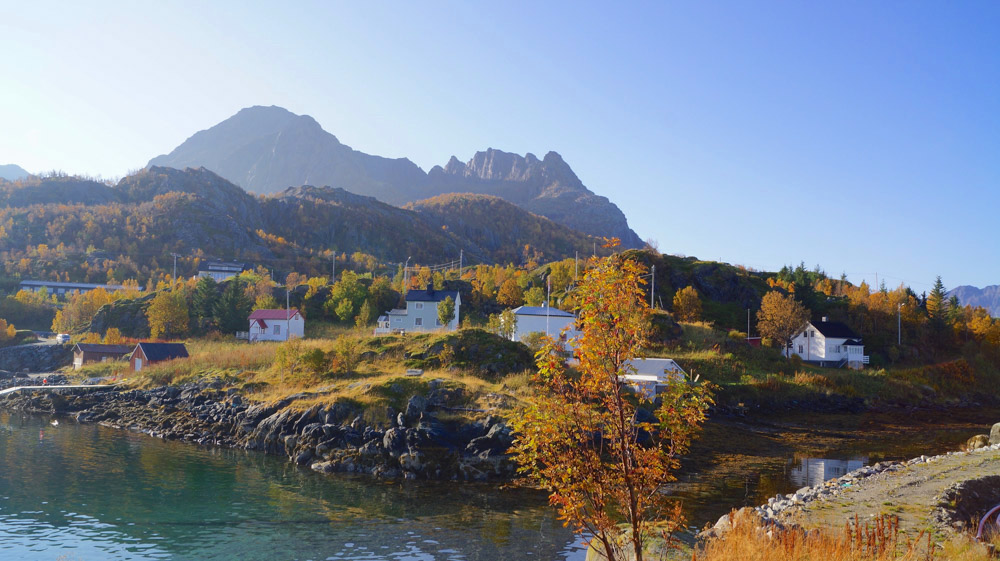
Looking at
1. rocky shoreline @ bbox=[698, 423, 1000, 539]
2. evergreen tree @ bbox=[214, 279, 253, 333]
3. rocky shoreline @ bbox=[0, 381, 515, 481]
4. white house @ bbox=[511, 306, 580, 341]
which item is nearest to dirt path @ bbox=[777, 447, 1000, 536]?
rocky shoreline @ bbox=[698, 423, 1000, 539]

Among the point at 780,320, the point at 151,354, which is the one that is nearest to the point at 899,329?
the point at 780,320

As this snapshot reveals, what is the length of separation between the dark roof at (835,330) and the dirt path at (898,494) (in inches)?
2165

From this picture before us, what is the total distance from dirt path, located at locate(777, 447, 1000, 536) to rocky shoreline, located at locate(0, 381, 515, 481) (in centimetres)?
1616

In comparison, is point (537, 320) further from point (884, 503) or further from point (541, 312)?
point (884, 503)

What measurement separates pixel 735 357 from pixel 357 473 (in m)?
50.0

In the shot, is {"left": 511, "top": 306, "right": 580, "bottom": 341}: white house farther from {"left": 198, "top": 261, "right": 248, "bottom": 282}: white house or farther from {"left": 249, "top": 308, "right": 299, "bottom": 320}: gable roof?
{"left": 198, "top": 261, "right": 248, "bottom": 282}: white house

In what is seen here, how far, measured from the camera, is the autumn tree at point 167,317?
8069 centimetres

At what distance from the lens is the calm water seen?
22.4 m

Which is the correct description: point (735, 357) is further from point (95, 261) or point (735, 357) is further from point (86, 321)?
point (95, 261)

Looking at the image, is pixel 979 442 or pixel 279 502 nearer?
pixel 279 502

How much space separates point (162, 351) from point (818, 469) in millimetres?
63827

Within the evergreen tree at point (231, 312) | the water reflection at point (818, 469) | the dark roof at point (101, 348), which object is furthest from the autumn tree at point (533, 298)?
the dark roof at point (101, 348)

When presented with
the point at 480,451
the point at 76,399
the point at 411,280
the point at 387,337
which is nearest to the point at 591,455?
the point at 480,451

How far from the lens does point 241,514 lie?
26766 mm
